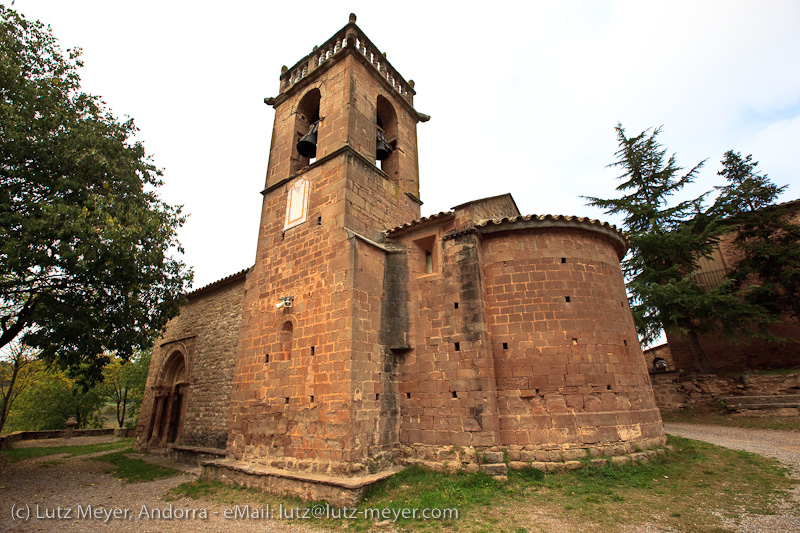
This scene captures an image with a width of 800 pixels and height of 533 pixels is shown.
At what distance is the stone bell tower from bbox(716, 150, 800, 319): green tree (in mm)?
15223

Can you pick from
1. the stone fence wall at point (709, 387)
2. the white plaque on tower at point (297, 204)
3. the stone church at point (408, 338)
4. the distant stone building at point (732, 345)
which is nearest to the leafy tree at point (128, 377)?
the stone church at point (408, 338)

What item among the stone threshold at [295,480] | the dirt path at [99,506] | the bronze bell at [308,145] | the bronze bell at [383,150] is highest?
the bronze bell at [383,150]

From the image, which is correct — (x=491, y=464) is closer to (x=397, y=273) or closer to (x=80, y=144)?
(x=397, y=273)

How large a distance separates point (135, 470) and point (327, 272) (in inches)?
357

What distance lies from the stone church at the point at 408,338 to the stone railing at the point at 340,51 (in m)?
0.61

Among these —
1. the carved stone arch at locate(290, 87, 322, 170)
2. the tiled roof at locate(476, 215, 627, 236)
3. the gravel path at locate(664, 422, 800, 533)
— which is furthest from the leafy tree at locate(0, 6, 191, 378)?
the gravel path at locate(664, 422, 800, 533)

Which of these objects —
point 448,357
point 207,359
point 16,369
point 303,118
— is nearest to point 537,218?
point 448,357

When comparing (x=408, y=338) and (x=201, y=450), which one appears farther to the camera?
(x=201, y=450)

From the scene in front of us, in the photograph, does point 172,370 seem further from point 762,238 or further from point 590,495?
point 762,238

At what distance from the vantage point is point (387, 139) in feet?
42.4

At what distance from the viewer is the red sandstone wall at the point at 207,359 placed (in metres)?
12.7

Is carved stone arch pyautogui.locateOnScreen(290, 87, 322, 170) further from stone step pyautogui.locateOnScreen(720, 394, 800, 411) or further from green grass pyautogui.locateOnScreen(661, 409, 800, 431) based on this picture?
stone step pyautogui.locateOnScreen(720, 394, 800, 411)

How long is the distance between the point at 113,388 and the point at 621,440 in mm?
38143

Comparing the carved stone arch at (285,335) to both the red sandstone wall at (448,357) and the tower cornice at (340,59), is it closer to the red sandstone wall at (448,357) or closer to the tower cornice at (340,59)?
the red sandstone wall at (448,357)
